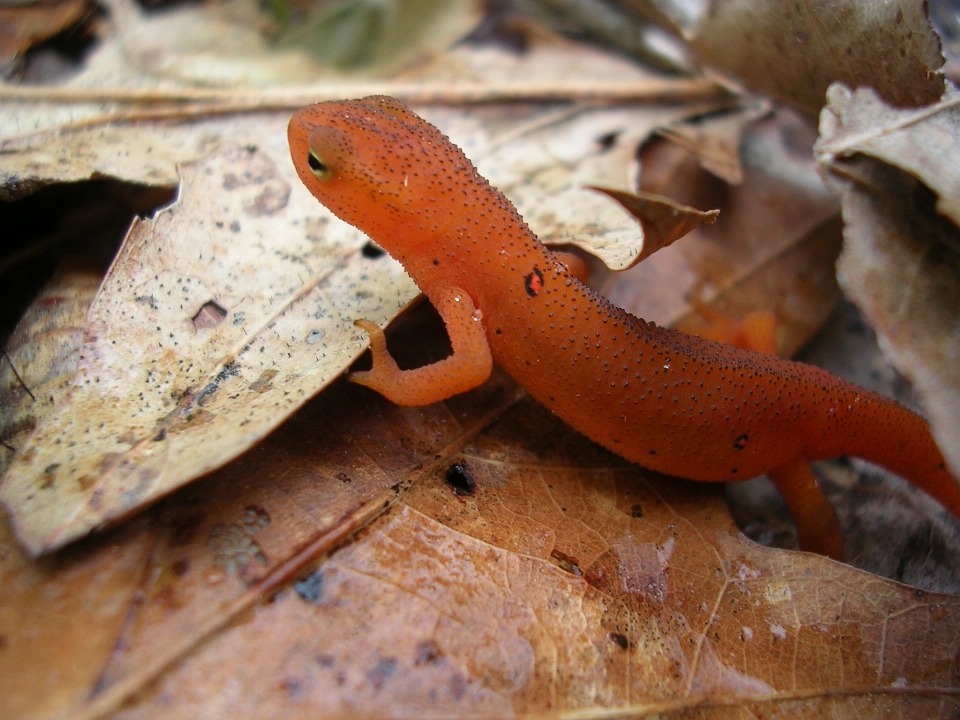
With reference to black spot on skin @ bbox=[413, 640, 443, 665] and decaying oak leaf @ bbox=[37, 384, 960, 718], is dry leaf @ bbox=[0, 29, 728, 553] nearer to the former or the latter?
decaying oak leaf @ bbox=[37, 384, 960, 718]

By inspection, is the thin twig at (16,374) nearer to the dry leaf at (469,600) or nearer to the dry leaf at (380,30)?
the dry leaf at (469,600)

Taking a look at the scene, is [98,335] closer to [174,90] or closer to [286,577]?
[286,577]

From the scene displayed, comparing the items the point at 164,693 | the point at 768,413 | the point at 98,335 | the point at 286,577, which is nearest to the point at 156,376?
the point at 98,335

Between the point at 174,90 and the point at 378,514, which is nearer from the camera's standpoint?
the point at 378,514

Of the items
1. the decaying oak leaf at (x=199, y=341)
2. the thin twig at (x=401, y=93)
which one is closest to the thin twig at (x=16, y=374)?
the decaying oak leaf at (x=199, y=341)

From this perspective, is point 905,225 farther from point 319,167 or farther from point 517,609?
point 319,167
